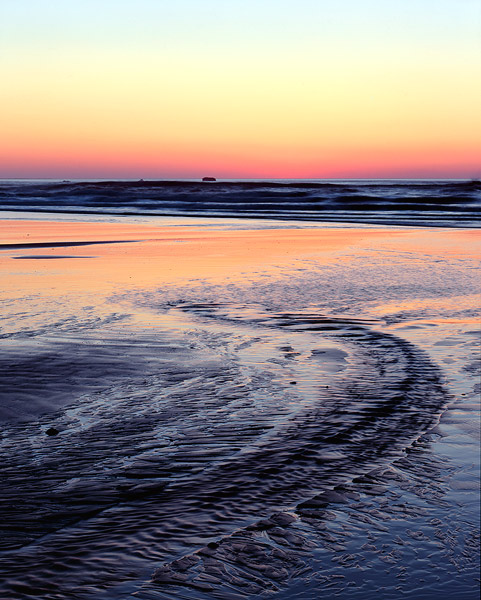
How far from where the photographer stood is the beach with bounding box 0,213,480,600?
3.12 metres

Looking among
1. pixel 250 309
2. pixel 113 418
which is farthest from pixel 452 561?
pixel 250 309

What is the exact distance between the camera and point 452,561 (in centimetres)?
313

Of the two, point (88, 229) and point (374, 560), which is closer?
point (374, 560)

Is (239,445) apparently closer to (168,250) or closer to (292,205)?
(168,250)

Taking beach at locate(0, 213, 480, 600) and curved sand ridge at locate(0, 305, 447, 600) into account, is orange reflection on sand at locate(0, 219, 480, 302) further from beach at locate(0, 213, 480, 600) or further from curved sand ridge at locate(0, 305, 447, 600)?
curved sand ridge at locate(0, 305, 447, 600)

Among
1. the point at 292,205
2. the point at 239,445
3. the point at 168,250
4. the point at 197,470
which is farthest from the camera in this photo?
the point at 292,205

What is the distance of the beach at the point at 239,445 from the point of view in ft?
10.2

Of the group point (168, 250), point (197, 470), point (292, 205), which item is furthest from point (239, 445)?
point (292, 205)

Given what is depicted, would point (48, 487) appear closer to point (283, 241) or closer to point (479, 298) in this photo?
point (479, 298)

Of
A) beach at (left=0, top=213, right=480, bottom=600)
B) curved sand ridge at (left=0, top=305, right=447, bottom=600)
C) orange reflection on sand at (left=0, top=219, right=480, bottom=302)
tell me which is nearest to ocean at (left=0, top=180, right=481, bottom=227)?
orange reflection on sand at (left=0, top=219, right=480, bottom=302)

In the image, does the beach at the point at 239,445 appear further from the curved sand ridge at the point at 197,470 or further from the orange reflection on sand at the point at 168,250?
the orange reflection on sand at the point at 168,250

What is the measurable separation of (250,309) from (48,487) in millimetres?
5899

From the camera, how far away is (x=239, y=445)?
4617mm

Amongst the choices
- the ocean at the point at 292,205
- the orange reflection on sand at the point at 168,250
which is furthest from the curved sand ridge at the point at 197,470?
the ocean at the point at 292,205
